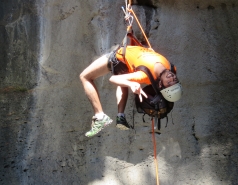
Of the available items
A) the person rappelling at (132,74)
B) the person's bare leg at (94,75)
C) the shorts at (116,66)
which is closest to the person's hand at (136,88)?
the person rappelling at (132,74)

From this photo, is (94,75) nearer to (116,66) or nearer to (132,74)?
(116,66)

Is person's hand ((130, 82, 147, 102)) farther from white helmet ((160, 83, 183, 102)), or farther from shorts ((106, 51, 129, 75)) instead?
shorts ((106, 51, 129, 75))

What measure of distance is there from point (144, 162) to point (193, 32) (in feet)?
4.78

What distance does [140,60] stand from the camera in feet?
9.79

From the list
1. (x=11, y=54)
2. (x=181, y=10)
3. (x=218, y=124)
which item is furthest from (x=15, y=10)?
(x=218, y=124)

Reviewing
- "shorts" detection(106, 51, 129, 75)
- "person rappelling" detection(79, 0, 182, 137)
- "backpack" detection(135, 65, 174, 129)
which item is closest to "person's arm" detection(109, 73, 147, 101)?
"person rappelling" detection(79, 0, 182, 137)

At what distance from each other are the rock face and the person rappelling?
1031 millimetres

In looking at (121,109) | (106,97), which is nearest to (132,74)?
(121,109)

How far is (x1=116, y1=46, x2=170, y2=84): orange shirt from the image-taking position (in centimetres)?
291

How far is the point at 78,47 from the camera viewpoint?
443 cm

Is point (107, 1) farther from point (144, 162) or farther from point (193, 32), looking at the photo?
point (144, 162)

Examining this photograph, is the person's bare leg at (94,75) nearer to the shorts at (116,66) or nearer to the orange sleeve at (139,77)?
the shorts at (116,66)

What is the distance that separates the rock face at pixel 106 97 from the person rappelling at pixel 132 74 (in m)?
1.03

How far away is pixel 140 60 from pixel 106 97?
1.44 m
